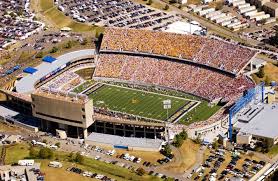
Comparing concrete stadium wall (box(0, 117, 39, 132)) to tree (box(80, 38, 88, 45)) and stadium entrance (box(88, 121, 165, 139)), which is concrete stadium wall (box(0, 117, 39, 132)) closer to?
stadium entrance (box(88, 121, 165, 139))

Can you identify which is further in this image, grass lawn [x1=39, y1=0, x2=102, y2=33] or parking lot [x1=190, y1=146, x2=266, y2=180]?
grass lawn [x1=39, y1=0, x2=102, y2=33]

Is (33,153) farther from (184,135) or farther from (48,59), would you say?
(48,59)

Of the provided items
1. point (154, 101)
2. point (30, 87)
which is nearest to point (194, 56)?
point (154, 101)

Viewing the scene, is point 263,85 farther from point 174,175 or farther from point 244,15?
point 244,15

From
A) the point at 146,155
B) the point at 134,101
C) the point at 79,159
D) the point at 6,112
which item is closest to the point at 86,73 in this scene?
the point at 134,101

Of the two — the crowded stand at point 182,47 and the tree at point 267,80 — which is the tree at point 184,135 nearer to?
the crowded stand at point 182,47

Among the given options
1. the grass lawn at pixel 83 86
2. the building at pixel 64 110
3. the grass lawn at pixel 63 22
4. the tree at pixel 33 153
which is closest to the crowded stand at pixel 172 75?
the grass lawn at pixel 83 86

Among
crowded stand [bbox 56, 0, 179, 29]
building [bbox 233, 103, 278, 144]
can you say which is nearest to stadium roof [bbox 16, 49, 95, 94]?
crowded stand [bbox 56, 0, 179, 29]
